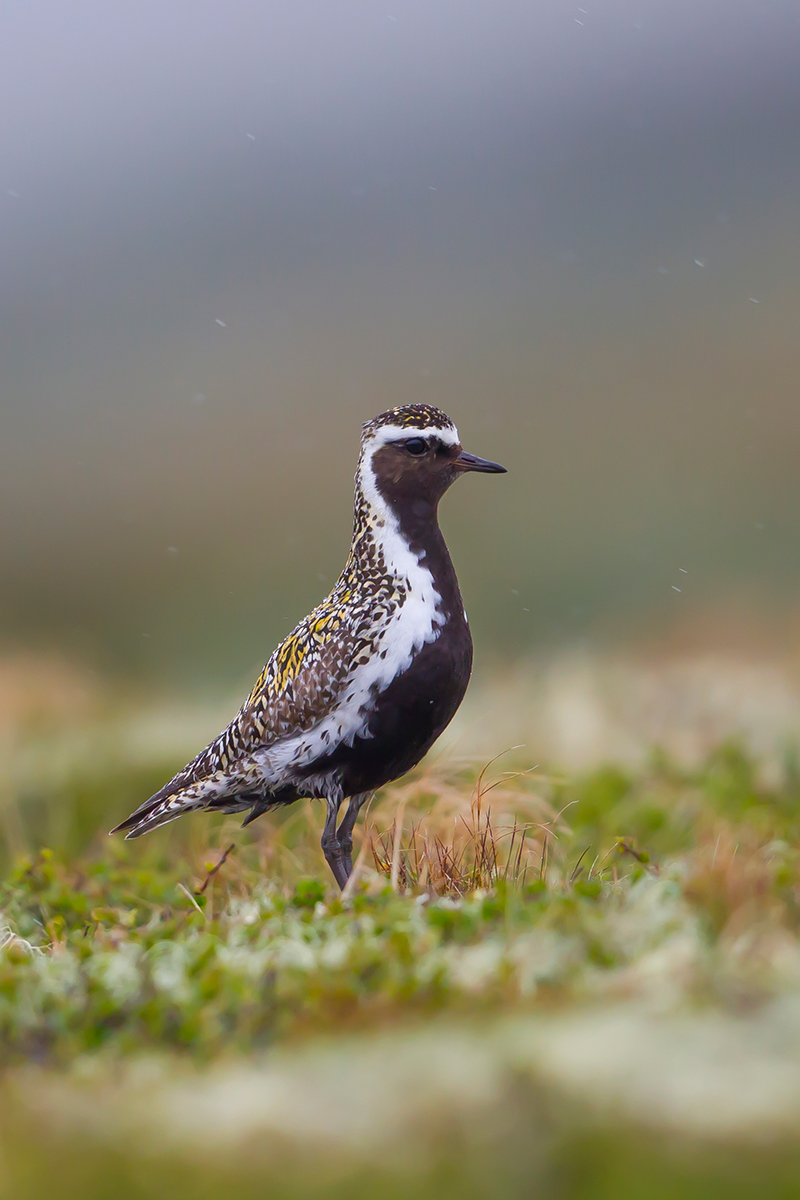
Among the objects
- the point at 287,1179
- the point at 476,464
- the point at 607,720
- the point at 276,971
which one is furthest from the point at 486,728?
the point at 287,1179

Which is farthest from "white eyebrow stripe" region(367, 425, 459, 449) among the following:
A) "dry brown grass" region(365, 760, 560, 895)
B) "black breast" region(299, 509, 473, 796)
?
"dry brown grass" region(365, 760, 560, 895)

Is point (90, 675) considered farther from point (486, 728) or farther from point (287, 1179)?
point (287, 1179)

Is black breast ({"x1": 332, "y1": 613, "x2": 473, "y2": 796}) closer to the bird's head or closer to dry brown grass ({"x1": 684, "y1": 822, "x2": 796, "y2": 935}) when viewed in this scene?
the bird's head

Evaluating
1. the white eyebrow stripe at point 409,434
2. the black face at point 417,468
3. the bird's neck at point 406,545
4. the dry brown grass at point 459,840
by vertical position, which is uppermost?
the white eyebrow stripe at point 409,434

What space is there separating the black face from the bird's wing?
0.64m

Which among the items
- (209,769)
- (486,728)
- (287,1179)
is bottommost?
(486,728)

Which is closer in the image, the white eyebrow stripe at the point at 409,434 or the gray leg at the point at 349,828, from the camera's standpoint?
→ the white eyebrow stripe at the point at 409,434

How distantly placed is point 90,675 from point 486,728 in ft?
16.9

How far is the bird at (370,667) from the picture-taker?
5.29 m

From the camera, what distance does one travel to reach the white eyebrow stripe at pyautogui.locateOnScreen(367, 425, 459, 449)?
561 cm

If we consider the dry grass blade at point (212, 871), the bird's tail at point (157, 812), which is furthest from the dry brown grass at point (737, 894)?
the bird's tail at point (157, 812)

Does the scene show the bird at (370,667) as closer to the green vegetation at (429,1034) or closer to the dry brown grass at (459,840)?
the dry brown grass at (459,840)

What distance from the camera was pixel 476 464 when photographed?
5695mm

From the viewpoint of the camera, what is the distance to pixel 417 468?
18.4 feet
